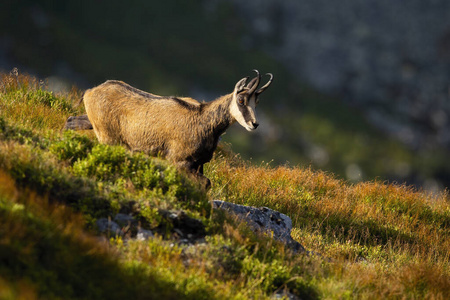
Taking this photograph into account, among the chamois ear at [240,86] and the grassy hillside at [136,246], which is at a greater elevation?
the chamois ear at [240,86]

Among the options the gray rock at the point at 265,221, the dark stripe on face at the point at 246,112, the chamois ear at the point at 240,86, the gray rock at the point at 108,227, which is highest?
the chamois ear at the point at 240,86

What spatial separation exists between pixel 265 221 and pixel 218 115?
103 inches

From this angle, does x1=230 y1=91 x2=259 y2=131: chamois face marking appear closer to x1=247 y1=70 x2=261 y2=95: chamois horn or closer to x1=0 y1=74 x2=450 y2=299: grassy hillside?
x1=247 y1=70 x2=261 y2=95: chamois horn

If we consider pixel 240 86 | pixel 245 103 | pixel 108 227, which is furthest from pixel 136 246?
pixel 240 86

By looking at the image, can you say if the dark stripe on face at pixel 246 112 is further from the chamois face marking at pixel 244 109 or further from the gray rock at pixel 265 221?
the gray rock at pixel 265 221

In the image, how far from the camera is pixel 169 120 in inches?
400

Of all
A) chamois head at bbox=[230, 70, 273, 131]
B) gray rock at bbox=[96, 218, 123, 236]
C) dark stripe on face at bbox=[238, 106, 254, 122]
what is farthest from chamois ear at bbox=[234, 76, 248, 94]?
gray rock at bbox=[96, 218, 123, 236]

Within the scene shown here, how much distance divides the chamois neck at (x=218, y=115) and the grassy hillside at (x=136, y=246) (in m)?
2.00

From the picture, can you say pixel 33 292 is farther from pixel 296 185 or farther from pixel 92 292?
pixel 296 185

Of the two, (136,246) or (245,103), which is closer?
(136,246)

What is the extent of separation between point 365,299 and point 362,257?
388cm

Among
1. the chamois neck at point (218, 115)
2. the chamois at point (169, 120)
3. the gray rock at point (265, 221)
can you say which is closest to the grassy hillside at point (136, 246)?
the gray rock at point (265, 221)

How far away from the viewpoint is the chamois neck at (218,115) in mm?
10295

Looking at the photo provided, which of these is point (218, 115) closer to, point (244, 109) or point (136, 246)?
point (244, 109)
